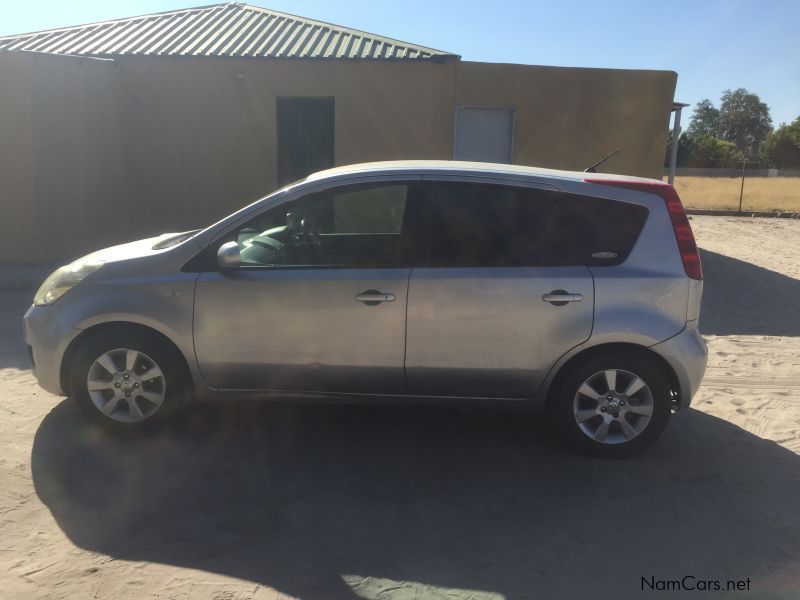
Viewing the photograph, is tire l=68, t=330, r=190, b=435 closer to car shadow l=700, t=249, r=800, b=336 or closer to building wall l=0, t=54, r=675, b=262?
car shadow l=700, t=249, r=800, b=336

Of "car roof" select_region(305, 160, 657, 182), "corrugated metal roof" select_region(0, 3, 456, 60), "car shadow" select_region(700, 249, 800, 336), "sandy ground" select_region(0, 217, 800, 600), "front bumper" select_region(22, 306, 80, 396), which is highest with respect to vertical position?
"corrugated metal roof" select_region(0, 3, 456, 60)

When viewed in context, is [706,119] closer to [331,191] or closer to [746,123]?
[746,123]

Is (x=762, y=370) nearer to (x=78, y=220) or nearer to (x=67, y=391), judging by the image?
(x=67, y=391)

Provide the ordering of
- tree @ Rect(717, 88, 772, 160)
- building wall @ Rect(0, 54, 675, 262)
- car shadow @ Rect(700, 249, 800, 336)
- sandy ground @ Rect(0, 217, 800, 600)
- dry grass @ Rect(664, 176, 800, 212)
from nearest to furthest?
sandy ground @ Rect(0, 217, 800, 600) → car shadow @ Rect(700, 249, 800, 336) → building wall @ Rect(0, 54, 675, 262) → dry grass @ Rect(664, 176, 800, 212) → tree @ Rect(717, 88, 772, 160)

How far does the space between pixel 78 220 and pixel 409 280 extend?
8247 mm

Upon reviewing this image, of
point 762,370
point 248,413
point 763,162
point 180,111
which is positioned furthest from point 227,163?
point 763,162

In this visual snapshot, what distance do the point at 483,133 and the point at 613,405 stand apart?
8543 mm

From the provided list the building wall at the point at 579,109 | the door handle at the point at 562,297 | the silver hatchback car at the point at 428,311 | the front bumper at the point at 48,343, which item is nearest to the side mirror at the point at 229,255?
the silver hatchback car at the point at 428,311

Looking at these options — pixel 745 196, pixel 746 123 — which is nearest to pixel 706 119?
pixel 746 123

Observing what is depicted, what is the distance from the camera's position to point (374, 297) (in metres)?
4.17

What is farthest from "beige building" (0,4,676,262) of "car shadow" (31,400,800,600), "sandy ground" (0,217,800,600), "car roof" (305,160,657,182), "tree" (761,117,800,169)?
"tree" (761,117,800,169)

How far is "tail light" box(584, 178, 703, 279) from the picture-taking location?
4.16 m

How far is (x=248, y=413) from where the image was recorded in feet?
16.1

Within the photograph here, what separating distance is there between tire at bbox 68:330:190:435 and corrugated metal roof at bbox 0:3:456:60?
8.47 m
